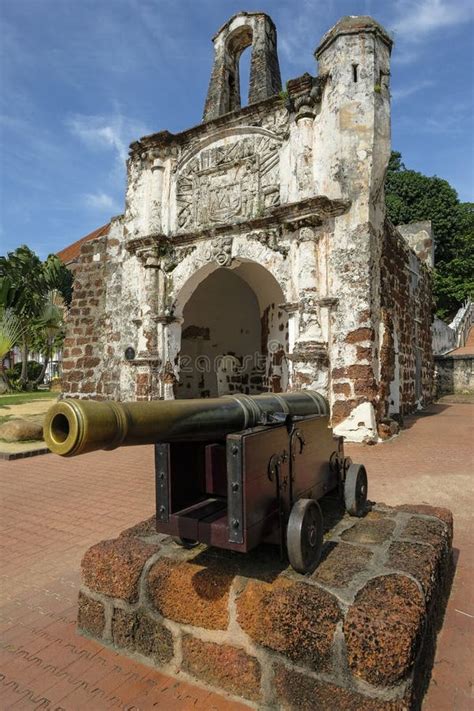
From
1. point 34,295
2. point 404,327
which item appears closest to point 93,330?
point 404,327

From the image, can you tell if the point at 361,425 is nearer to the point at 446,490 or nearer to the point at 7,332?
the point at 446,490

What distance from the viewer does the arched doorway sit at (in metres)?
12.1

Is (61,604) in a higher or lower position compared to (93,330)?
lower

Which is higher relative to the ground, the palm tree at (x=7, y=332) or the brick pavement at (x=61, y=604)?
the palm tree at (x=7, y=332)

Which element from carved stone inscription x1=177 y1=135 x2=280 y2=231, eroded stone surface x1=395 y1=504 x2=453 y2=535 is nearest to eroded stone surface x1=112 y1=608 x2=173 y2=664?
eroded stone surface x1=395 y1=504 x2=453 y2=535

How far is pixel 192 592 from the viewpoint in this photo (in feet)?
7.20

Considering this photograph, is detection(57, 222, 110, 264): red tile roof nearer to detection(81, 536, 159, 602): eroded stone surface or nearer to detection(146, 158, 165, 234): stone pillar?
detection(146, 158, 165, 234): stone pillar

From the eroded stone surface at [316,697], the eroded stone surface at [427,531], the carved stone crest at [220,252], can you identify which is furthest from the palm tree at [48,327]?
the eroded stone surface at [316,697]

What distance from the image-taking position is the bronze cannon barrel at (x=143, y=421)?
1.71 m

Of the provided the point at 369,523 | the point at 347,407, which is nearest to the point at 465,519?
the point at 369,523

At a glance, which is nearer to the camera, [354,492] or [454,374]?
[354,492]

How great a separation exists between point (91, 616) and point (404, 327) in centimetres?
1001

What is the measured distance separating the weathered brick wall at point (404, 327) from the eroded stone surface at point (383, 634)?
615cm

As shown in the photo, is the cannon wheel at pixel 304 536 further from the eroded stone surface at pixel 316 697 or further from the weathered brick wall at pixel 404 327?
the weathered brick wall at pixel 404 327
